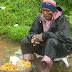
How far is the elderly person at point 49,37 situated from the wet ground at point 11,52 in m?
0.51

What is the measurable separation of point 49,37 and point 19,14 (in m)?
3.40

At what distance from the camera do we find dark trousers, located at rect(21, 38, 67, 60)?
3.26 m

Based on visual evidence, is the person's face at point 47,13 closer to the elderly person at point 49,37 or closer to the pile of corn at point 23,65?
the elderly person at point 49,37

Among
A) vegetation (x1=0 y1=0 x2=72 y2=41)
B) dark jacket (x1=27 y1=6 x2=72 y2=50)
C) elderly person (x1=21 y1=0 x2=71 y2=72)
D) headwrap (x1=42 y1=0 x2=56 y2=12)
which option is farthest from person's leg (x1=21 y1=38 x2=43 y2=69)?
vegetation (x1=0 y1=0 x2=72 y2=41)

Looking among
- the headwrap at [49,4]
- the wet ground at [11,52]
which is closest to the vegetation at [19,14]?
the wet ground at [11,52]

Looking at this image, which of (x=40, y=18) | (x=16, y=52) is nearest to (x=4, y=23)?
(x=16, y=52)

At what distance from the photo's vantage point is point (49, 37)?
339cm

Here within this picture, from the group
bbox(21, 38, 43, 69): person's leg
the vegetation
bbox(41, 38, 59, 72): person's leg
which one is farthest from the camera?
the vegetation

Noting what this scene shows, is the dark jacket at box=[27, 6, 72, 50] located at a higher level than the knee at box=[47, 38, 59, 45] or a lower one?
higher

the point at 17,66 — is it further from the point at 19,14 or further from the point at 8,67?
the point at 19,14

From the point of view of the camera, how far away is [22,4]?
6934 mm

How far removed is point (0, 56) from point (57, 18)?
6.32 feet

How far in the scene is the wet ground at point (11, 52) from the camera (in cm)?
401

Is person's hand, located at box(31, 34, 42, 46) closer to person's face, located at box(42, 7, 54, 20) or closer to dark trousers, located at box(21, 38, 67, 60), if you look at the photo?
dark trousers, located at box(21, 38, 67, 60)
